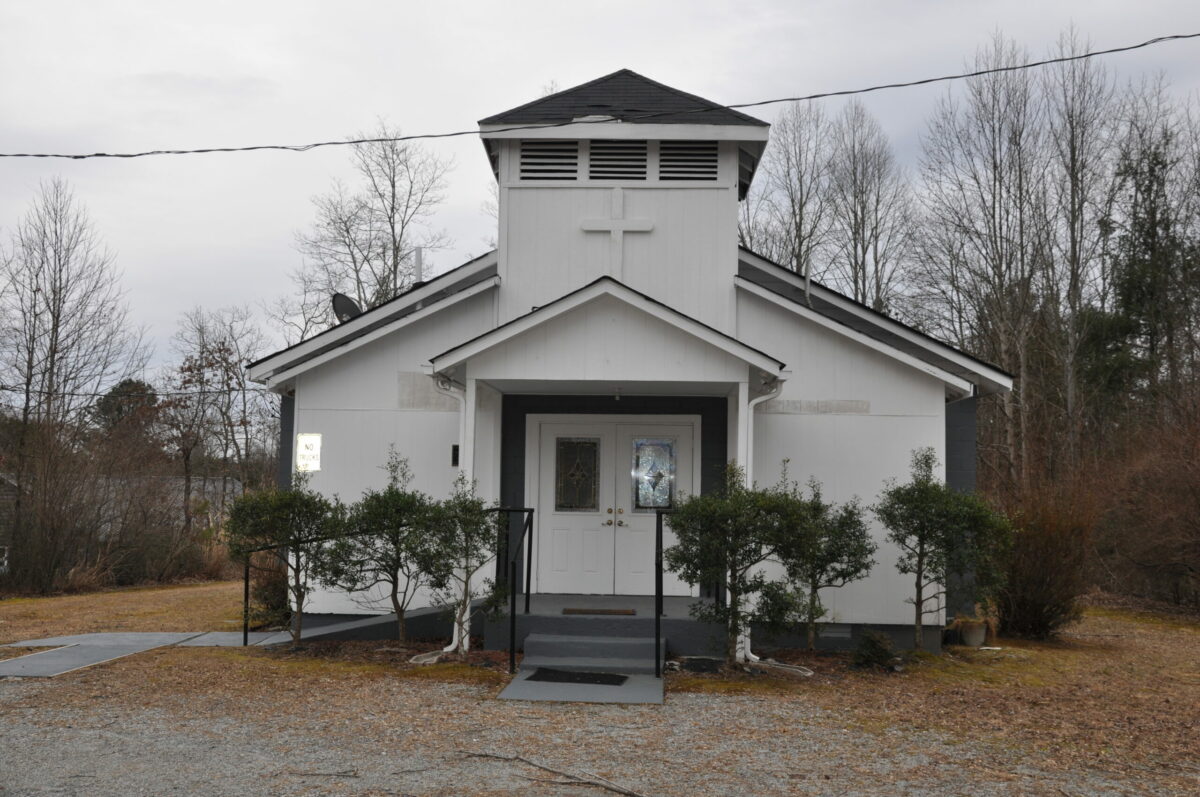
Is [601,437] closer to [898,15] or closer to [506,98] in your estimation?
[898,15]

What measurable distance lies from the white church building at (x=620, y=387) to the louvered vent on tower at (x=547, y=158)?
0.02 meters

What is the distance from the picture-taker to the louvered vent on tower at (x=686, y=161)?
11672mm

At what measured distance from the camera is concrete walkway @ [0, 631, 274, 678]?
28.5 ft

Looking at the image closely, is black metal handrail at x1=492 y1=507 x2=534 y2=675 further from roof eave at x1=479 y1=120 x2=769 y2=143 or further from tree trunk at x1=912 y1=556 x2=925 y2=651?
roof eave at x1=479 y1=120 x2=769 y2=143

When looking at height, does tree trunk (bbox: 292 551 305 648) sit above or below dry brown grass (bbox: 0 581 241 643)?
above

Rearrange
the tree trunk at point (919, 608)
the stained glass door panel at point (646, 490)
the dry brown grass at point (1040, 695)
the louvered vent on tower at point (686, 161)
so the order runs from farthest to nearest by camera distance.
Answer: the louvered vent on tower at point (686, 161) → the stained glass door panel at point (646, 490) → the tree trunk at point (919, 608) → the dry brown grass at point (1040, 695)

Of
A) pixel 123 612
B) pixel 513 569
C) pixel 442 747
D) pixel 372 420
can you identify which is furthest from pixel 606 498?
pixel 123 612

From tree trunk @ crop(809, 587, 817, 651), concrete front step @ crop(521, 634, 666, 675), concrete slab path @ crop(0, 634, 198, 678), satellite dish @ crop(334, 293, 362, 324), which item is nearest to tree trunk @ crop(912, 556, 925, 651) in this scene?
tree trunk @ crop(809, 587, 817, 651)

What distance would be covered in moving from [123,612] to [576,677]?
26.3 feet

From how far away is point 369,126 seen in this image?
1194 inches

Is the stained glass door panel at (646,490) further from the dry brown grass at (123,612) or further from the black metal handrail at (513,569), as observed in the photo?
the dry brown grass at (123,612)

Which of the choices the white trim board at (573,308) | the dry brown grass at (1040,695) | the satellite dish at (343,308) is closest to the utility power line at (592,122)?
the white trim board at (573,308)

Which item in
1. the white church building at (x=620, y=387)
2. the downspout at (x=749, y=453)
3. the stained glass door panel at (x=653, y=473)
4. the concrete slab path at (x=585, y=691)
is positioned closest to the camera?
the concrete slab path at (x=585, y=691)

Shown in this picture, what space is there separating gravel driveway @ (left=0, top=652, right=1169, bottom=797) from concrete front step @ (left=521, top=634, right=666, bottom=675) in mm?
1123
